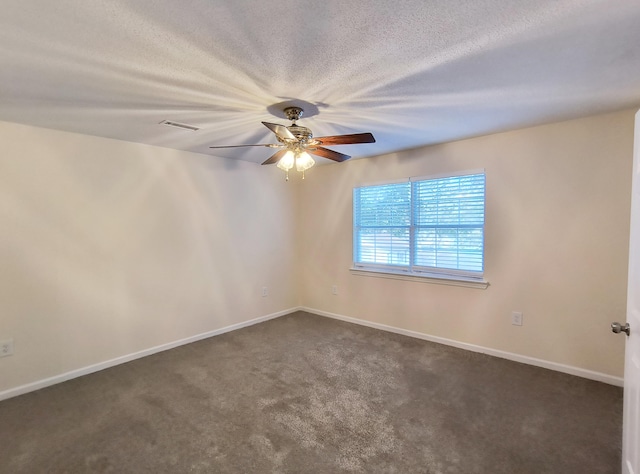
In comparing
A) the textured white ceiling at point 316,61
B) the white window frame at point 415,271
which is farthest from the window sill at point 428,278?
the textured white ceiling at point 316,61

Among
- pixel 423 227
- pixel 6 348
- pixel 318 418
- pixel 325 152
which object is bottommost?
pixel 318 418

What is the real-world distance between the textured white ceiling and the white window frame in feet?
3.67

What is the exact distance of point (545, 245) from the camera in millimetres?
2906

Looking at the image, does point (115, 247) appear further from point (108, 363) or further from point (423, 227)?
point (423, 227)

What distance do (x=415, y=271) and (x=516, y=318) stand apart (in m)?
1.13

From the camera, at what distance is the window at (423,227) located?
3354 mm

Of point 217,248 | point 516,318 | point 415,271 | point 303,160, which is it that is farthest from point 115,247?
point 516,318

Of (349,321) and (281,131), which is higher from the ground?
(281,131)

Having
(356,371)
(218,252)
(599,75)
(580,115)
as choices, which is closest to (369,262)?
(356,371)

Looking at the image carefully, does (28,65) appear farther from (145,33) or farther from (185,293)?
(185,293)

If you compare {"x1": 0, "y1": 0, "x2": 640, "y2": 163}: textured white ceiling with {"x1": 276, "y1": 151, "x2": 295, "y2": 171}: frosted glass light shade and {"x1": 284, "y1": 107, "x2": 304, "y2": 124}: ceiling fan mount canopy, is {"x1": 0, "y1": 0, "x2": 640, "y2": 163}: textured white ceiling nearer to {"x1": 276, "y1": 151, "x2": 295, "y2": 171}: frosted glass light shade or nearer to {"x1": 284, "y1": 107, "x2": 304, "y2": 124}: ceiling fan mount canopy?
{"x1": 284, "y1": 107, "x2": 304, "y2": 124}: ceiling fan mount canopy

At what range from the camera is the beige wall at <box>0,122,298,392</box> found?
263 centimetres

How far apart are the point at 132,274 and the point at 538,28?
370 cm

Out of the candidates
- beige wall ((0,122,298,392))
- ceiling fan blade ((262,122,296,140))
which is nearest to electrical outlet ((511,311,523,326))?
ceiling fan blade ((262,122,296,140))
